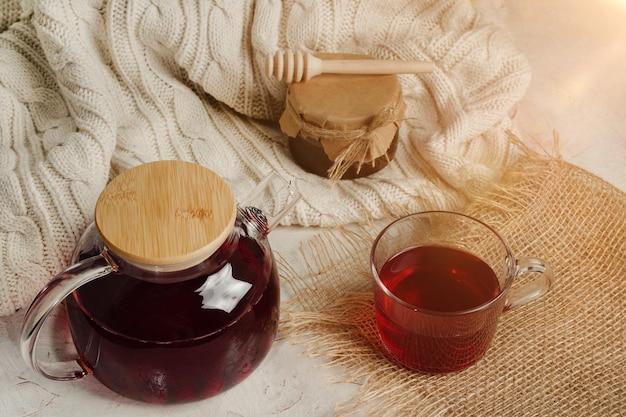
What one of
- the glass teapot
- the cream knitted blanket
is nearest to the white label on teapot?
the glass teapot

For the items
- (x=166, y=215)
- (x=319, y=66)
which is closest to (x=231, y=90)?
(x=319, y=66)

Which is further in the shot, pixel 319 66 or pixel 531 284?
pixel 319 66

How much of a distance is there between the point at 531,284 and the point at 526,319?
5 cm

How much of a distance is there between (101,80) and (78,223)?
0.19 meters

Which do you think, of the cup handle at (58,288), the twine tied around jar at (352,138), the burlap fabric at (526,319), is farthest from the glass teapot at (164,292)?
the twine tied around jar at (352,138)

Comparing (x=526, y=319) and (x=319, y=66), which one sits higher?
(x=319, y=66)

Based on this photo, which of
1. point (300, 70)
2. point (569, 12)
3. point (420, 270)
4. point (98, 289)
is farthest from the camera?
point (569, 12)

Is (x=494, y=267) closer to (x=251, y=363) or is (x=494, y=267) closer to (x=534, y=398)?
(x=534, y=398)

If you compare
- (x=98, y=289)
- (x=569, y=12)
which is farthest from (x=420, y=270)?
(x=569, y=12)

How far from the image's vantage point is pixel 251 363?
0.70 metres

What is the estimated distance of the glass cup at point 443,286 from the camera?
673mm

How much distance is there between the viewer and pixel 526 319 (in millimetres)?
769

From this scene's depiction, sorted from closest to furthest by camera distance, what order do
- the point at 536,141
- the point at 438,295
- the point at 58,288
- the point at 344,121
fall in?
the point at 58,288, the point at 438,295, the point at 344,121, the point at 536,141

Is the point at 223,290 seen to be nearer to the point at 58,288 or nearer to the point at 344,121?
the point at 58,288
